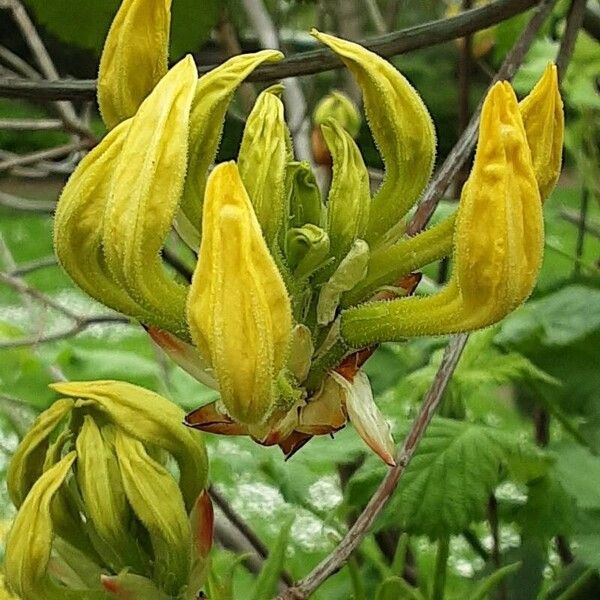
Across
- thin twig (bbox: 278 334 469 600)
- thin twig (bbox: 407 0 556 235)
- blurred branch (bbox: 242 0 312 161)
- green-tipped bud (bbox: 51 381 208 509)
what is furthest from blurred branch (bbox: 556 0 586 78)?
blurred branch (bbox: 242 0 312 161)

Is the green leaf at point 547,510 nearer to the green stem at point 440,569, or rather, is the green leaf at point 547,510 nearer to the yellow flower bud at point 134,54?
the green stem at point 440,569

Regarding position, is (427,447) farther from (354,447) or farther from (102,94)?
(102,94)

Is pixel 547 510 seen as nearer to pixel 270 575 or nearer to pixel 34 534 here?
pixel 270 575

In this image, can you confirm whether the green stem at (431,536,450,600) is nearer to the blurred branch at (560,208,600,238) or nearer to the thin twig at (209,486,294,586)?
the thin twig at (209,486,294,586)

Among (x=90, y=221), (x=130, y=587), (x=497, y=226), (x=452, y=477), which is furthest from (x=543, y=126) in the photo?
(x=452, y=477)

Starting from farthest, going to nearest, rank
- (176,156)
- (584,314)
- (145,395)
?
1. (584,314)
2. (145,395)
3. (176,156)

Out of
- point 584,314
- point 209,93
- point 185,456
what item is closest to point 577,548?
point 584,314

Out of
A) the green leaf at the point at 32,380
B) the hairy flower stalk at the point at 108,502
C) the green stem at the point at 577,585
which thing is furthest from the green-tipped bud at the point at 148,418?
the green leaf at the point at 32,380
